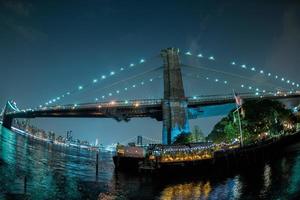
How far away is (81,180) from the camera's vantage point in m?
49.0

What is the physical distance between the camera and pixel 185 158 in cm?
5566

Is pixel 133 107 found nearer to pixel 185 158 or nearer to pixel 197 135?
pixel 197 135

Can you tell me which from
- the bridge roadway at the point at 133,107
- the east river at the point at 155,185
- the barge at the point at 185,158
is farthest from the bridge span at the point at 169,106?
the east river at the point at 155,185

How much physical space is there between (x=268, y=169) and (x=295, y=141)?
111 feet

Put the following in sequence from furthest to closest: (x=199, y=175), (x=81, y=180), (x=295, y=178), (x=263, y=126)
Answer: (x=263, y=126) < (x=199, y=175) < (x=81, y=180) < (x=295, y=178)

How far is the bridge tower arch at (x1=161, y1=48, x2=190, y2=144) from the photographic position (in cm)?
9469

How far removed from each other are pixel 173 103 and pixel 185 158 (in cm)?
4111

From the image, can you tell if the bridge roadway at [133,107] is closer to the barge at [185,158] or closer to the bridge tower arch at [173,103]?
the bridge tower arch at [173,103]

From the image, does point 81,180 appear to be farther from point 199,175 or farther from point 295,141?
point 295,141

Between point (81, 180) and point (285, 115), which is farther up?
point (285, 115)

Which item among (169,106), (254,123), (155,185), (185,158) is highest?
(169,106)

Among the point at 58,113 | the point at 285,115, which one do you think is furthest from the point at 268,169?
the point at 58,113

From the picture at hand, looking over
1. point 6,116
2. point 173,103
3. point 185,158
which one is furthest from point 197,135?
point 6,116

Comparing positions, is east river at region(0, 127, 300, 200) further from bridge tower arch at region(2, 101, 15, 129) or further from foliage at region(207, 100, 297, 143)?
bridge tower arch at region(2, 101, 15, 129)
